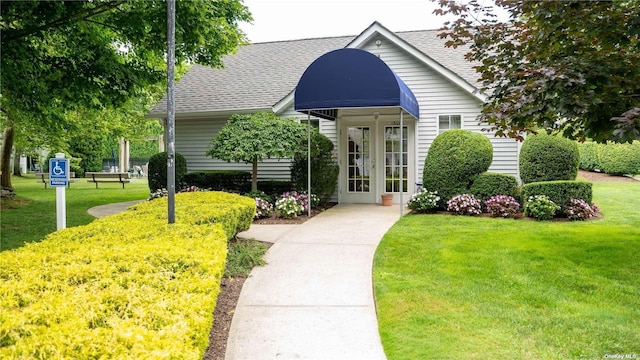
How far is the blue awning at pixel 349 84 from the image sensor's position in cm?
945

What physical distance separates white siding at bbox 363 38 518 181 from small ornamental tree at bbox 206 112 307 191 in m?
3.65

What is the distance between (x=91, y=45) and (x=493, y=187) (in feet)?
30.9

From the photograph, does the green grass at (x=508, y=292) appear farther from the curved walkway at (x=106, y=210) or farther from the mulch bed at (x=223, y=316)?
the curved walkway at (x=106, y=210)

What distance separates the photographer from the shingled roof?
14.3 meters

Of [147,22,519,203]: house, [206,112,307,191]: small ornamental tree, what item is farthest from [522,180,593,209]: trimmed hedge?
[206,112,307,191]: small ornamental tree

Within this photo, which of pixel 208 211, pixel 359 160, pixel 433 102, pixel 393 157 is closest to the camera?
pixel 208 211

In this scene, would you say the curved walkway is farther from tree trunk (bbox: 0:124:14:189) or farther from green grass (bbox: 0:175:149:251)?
tree trunk (bbox: 0:124:14:189)

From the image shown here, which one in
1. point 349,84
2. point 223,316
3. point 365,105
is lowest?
point 223,316

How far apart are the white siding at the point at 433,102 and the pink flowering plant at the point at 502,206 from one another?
84.1 inches

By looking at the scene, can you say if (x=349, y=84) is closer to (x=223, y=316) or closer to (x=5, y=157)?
(x=223, y=316)

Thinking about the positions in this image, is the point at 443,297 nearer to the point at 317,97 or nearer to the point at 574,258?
the point at 574,258

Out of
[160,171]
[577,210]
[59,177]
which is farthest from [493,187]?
[160,171]

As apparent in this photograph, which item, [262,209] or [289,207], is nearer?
[289,207]

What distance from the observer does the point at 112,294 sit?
2557 mm
